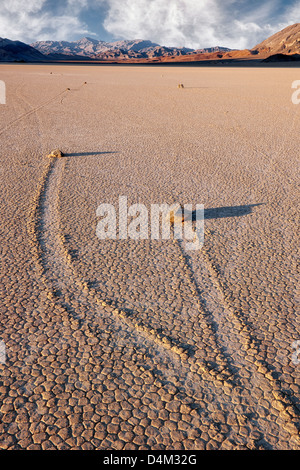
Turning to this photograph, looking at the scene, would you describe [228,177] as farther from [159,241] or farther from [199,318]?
[199,318]

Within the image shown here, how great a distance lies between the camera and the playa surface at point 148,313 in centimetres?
164

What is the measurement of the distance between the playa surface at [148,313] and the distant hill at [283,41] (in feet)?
369

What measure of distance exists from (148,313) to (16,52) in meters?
141

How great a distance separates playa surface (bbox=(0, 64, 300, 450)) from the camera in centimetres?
164

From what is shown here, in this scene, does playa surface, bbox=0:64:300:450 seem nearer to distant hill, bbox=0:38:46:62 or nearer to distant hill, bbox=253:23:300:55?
distant hill, bbox=253:23:300:55

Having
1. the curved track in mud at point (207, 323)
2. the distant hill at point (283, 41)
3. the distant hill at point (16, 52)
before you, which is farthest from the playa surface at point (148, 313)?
the distant hill at point (16, 52)

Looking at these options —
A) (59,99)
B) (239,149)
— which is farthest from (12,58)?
(239,149)

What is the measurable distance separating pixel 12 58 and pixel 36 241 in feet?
411

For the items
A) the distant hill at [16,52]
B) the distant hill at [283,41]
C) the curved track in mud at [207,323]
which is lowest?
the curved track in mud at [207,323]

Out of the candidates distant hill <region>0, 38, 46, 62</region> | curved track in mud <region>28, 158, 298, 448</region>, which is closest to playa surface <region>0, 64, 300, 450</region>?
curved track in mud <region>28, 158, 298, 448</region>

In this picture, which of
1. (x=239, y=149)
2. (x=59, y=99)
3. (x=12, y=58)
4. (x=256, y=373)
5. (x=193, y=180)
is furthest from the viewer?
(x=12, y=58)

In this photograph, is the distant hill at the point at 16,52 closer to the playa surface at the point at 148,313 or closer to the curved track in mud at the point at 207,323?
the playa surface at the point at 148,313

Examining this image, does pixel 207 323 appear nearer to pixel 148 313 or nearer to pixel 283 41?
pixel 148 313
